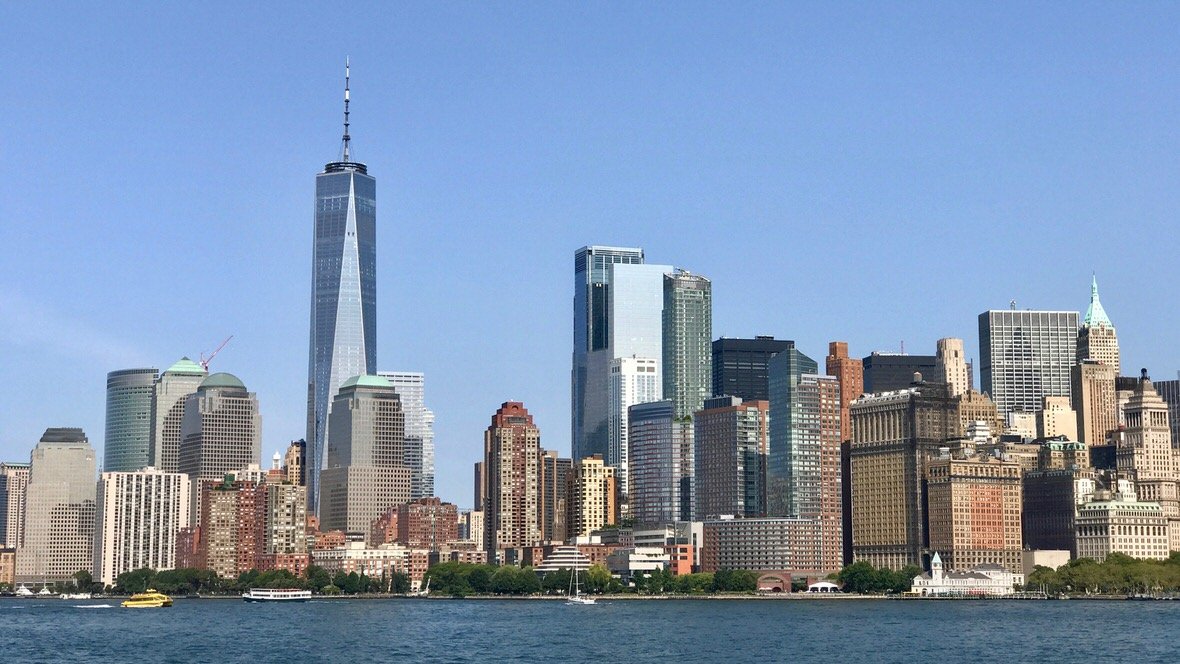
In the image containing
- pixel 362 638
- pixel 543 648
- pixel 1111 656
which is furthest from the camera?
pixel 362 638

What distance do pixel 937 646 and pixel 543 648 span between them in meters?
36.5

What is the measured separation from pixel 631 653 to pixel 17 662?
53.1 metres

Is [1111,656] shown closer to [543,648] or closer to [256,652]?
[543,648]

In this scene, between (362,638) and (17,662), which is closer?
(17,662)

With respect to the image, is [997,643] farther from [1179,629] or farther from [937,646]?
[1179,629]

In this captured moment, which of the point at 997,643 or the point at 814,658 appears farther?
the point at 997,643

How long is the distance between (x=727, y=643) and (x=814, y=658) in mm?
19670

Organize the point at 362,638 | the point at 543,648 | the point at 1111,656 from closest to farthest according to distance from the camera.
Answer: the point at 1111,656 < the point at 543,648 < the point at 362,638

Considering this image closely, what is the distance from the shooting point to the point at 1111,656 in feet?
520

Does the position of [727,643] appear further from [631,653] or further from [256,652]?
[256,652]

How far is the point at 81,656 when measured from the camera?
16788cm

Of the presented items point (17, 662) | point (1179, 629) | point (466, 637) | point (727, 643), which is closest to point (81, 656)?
point (17, 662)

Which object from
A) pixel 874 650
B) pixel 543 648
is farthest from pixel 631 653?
pixel 874 650

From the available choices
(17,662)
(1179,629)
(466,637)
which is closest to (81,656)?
(17,662)
